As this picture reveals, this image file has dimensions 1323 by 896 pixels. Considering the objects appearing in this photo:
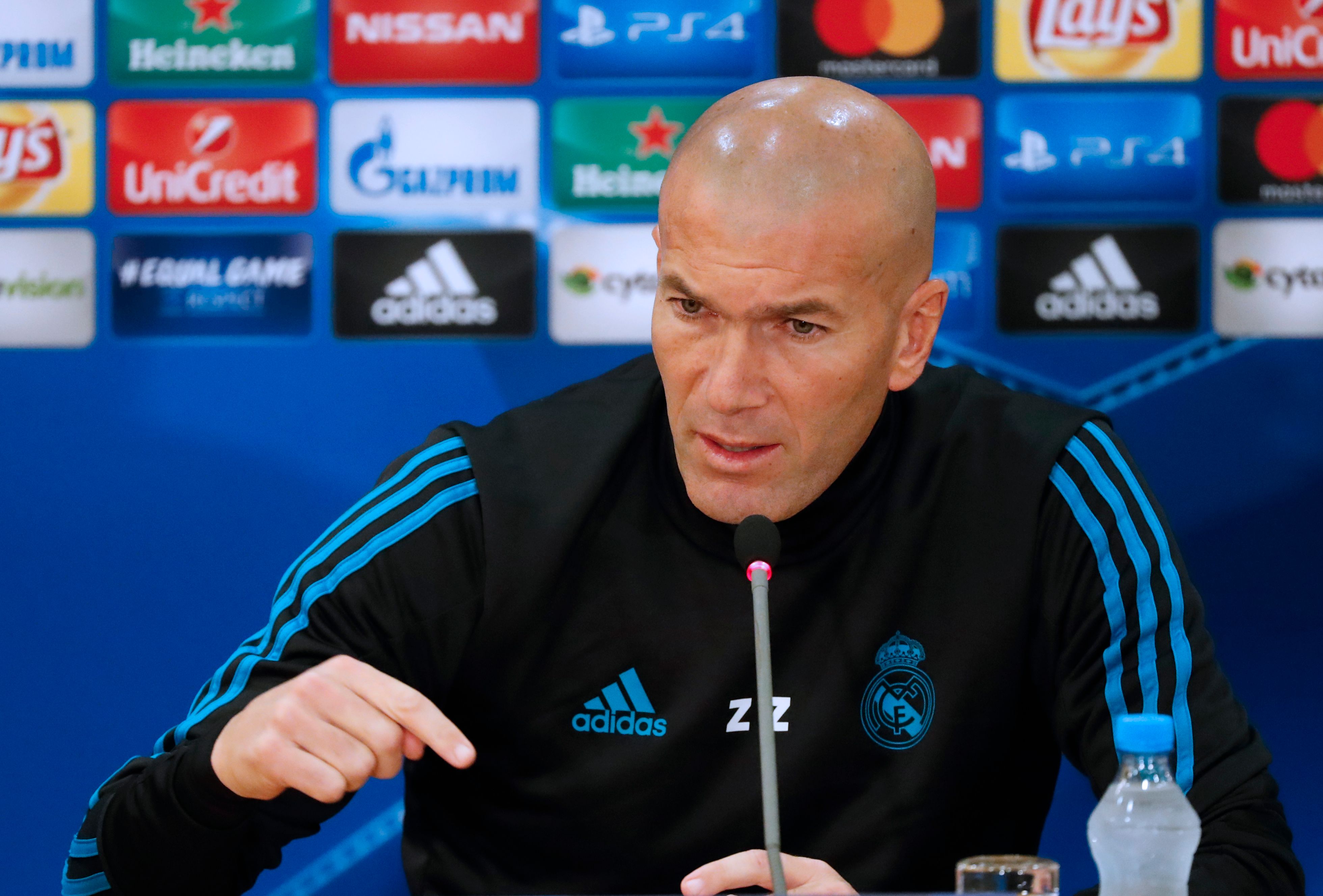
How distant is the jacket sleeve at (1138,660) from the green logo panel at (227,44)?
1511 millimetres

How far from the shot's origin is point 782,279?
1.24 meters

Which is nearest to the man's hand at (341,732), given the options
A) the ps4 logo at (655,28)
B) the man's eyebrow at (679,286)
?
the man's eyebrow at (679,286)

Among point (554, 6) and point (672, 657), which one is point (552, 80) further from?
point (672, 657)

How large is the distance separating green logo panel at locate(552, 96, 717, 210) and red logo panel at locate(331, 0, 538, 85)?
0.41ft

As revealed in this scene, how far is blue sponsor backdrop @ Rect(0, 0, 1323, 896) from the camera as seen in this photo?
7.38 ft

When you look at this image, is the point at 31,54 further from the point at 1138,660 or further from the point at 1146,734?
the point at 1146,734

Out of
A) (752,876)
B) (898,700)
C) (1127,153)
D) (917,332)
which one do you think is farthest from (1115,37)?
(752,876)

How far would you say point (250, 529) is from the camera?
7.46ft

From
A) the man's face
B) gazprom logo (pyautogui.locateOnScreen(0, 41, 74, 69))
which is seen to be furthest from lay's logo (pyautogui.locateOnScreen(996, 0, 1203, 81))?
gazprom logo (pyautogui.locateOnScreen(0, 41, 74, 69))

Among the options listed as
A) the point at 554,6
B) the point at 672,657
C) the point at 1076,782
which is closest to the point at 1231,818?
the point at 672,657

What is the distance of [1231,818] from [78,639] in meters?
1.86

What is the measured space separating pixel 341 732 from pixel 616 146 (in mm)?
1462

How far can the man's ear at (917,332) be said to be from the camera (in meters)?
1.38

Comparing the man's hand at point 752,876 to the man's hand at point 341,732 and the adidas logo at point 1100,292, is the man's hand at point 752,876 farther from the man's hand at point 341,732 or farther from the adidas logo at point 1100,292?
the adidas logo at point 1100,292
